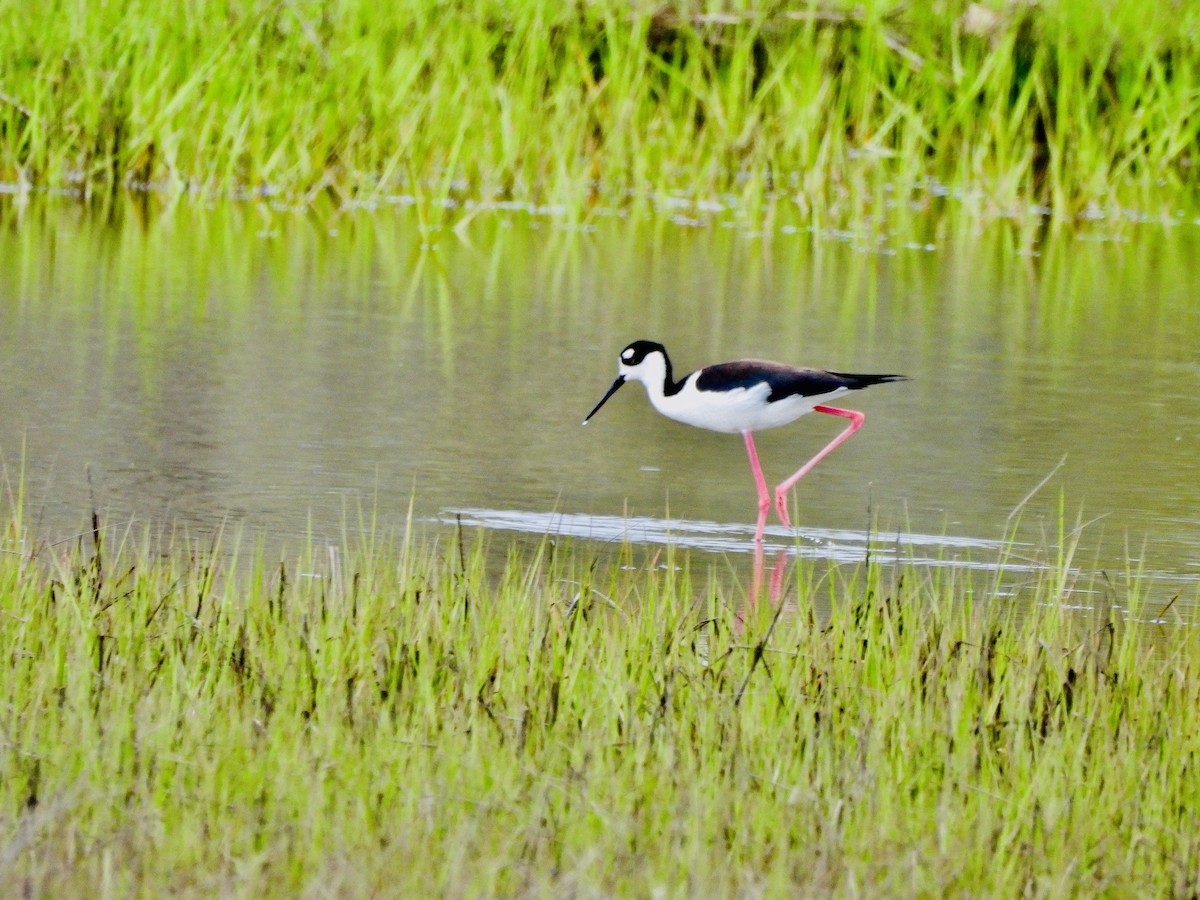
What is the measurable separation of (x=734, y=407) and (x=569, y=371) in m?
1.88

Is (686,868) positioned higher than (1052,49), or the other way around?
(1052,49)

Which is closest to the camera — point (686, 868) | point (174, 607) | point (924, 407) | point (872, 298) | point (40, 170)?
point (686, 868)

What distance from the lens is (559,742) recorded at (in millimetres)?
3686

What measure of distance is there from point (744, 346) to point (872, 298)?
163 cm

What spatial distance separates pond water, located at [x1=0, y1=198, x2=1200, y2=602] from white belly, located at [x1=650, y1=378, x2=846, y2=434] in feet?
0.71

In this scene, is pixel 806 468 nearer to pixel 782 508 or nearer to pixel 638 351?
pixel 782 508

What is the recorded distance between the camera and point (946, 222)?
13.8m

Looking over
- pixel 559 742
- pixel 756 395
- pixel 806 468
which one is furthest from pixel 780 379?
pixel 559 742

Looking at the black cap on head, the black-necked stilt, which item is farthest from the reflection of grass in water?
the black cap on head

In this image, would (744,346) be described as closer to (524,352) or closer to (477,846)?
(524,352)

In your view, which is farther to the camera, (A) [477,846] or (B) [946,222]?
(B) [946,222]

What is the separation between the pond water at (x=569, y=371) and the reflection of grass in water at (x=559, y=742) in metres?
0.46

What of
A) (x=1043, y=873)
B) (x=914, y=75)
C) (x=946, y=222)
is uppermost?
(x=914, y=75)

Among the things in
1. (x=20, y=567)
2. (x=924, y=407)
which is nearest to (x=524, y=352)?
(x=924, y=407)
